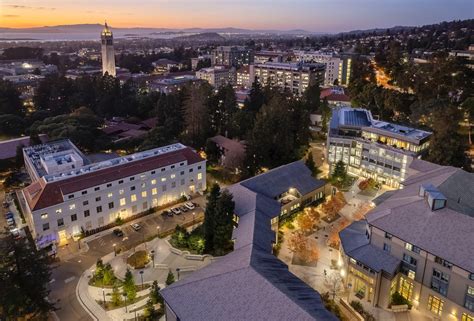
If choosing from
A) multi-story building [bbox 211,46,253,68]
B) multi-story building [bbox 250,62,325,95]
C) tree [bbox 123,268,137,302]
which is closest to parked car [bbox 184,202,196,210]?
tree [bbox 123,268,137,302]

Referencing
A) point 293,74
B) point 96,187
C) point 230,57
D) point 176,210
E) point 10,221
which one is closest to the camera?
point 96,187

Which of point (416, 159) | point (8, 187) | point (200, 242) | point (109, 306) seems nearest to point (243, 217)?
point (200, 242)

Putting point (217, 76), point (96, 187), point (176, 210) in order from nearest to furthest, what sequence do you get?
point (96, 187) < point (176, 210) < point (217, 76)

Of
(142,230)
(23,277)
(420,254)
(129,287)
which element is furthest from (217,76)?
(23,277)

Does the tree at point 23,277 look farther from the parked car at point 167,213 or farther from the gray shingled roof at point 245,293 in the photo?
the parked car at point 167,213

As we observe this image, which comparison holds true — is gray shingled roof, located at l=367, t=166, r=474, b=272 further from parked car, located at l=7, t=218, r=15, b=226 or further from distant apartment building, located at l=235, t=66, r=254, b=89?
distant apartment building, located at l=235, t=66, r=254, b=89

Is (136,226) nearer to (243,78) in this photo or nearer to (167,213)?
(167,213)
